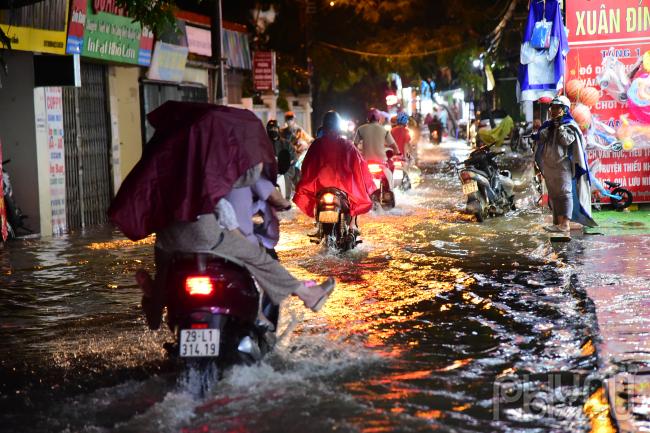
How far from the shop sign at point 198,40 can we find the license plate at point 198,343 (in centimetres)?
1716

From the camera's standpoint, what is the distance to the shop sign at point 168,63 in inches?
780

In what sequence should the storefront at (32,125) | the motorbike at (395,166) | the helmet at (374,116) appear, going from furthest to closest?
the motorbike at (395,166) < the helmet at (374,116) < the storefront at (32,125)

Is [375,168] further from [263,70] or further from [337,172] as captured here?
[263,70]

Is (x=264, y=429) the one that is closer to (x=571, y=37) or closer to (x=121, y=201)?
(x=121, y=201)

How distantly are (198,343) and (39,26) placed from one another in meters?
10.0

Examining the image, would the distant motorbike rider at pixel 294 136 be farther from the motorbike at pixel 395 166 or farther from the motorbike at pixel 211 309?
the motorbike at pixel 211 309

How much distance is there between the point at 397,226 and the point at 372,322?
688 centimetres

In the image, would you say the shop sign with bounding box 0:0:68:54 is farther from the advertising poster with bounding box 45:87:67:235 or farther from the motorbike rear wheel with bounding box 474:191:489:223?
the motorbike rear wheel with bounding box 474:191:489:223

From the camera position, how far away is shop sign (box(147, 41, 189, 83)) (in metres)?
19.8

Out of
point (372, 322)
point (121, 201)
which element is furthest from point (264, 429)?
point (372, 322)

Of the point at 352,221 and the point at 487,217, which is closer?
the point at 352,221

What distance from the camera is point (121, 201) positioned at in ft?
19.1

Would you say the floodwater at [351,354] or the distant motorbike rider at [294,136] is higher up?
the distant motorbike rider at [294,136]

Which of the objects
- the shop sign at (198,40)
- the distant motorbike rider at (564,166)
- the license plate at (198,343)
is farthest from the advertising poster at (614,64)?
the shop sign at (198,40)
